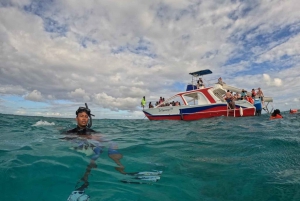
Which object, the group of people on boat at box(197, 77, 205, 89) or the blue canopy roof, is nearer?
the group of people on boat at box(197, 77, 205, 89)

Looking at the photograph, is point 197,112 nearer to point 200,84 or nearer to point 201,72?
point 200,84

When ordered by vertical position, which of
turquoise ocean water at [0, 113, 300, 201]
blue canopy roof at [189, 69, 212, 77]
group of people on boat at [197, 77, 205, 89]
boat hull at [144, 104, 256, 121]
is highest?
blue canopy roof at [189, 69, 212, 77]

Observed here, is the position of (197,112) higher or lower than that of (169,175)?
higher

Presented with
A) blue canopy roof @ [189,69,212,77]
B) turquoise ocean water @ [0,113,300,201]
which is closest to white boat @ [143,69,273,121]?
blue canopy roof @ [189,69,212,77]

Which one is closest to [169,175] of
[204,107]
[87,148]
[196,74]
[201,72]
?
[87,148]

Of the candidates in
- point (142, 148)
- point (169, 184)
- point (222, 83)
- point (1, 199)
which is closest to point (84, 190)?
point (1, 199)

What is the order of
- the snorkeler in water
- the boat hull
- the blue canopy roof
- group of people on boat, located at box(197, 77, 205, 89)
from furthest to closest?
the blue canopy roof
group of people on boat, located at box(197, 77, 205, 89)
the boat hull
the snorkeler in water

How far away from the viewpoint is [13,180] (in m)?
2.95

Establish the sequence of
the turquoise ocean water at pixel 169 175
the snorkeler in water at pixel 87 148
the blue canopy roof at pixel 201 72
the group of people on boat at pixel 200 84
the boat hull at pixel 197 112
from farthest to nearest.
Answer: the blue canopy roof at pixel 201 72
the group of people on boat at pixel 200 84
the boat hull at pixel 197 112
the snorkeler in water at pixel 87 148
the turquoise ocean water at pixel 169 175

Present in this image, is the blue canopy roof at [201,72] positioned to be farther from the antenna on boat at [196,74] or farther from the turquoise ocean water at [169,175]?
the turquoise ocean water at [169,175]

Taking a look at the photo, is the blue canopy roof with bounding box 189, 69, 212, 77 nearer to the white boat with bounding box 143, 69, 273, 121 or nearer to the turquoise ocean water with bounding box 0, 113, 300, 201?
the white boat with bounding box 143, 69, 273, 121

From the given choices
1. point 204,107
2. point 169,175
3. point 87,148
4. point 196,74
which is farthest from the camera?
point 196,74

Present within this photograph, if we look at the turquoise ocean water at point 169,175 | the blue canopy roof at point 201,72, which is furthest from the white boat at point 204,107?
the turquoise ocean water at point 169,175

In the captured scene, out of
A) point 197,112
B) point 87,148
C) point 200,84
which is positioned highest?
point 200,84
